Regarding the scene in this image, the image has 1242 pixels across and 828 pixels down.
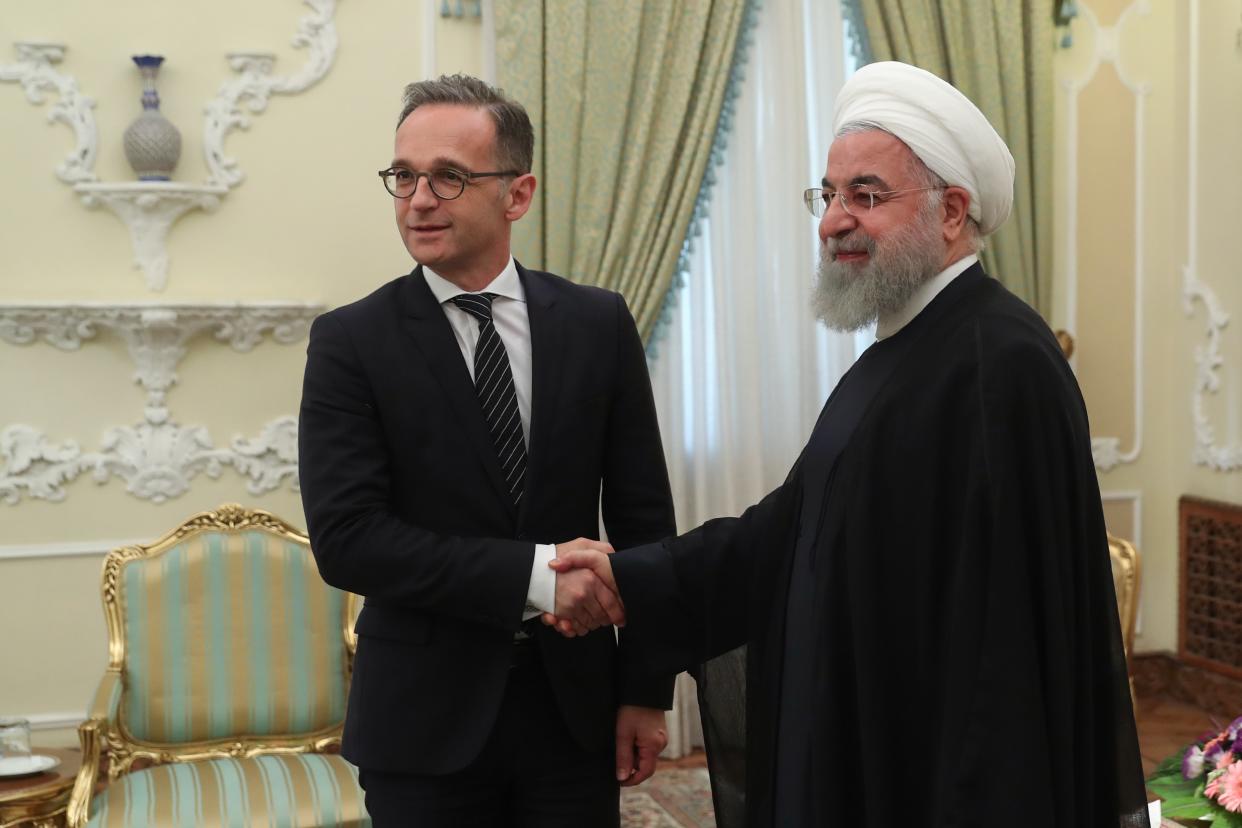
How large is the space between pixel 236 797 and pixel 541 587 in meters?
1.50

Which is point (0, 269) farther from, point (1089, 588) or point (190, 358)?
point (1089, 588)

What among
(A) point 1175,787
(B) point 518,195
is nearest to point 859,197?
(B) point 518,195

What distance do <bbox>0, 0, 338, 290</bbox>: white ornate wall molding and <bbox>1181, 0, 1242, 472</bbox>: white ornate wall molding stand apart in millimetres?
3167

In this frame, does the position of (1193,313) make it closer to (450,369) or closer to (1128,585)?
(1128,585)

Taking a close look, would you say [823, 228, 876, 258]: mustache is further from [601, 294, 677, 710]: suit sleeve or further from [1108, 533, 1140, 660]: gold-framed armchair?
[1108, 533, 1140, 660]: gold-framed armchair

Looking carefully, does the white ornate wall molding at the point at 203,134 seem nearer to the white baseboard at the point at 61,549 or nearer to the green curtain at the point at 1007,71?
the white baseboard at the point at 61,549

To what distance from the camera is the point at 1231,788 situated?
8.21ft

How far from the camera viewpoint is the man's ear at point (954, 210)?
201 cm

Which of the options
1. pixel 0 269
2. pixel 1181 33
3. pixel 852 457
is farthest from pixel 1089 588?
pixel 1181 33

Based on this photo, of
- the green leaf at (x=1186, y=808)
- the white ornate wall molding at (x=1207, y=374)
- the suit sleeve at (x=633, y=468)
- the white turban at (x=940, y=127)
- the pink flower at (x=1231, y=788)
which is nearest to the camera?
the white turban at (x=940, y=127)

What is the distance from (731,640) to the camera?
221 cm

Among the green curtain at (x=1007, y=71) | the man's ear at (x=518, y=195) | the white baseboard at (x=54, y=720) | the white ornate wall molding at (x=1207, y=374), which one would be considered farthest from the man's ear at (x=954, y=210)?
the white ornate wall molding at (x=1207, y=374)

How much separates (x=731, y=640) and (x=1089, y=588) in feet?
1.97

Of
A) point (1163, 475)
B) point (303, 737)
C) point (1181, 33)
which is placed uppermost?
point (1181, 33)
